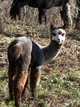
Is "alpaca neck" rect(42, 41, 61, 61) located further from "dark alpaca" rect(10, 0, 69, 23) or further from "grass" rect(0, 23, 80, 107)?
"dark alpaca" rect(10, 0, 69, 23)

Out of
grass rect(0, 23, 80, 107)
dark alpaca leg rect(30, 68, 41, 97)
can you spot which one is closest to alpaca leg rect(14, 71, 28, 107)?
grass rect(0, 23, 80, 107)

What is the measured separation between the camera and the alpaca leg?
23.6ft

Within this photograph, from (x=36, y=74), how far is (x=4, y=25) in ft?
21.6

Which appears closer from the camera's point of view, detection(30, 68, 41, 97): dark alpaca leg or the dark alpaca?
detection(30, 68, 41, 97): dark alpaca leg

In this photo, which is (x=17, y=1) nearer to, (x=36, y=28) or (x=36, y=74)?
(x=36, y=28)

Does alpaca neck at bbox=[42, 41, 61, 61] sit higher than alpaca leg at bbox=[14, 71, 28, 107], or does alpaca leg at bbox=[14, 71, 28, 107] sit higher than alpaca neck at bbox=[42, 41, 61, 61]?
alpaca neck at bbox=[42, 41, 61, 61]

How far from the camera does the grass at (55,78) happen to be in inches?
316

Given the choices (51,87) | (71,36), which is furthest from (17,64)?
(71,36)

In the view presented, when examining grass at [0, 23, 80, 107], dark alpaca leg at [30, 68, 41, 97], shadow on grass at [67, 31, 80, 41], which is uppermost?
dark alpaca leg at [30, 68, 41, 97]

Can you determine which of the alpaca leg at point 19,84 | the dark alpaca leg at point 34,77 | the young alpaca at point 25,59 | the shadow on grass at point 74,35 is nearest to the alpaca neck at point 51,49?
the young alpaca at point 25,59

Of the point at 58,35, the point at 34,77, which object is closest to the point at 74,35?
the point at 58,35

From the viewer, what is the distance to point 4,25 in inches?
555

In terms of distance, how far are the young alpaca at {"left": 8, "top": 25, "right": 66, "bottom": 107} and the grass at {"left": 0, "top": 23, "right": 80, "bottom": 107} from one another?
31 centimetres

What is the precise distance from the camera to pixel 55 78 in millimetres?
9375
